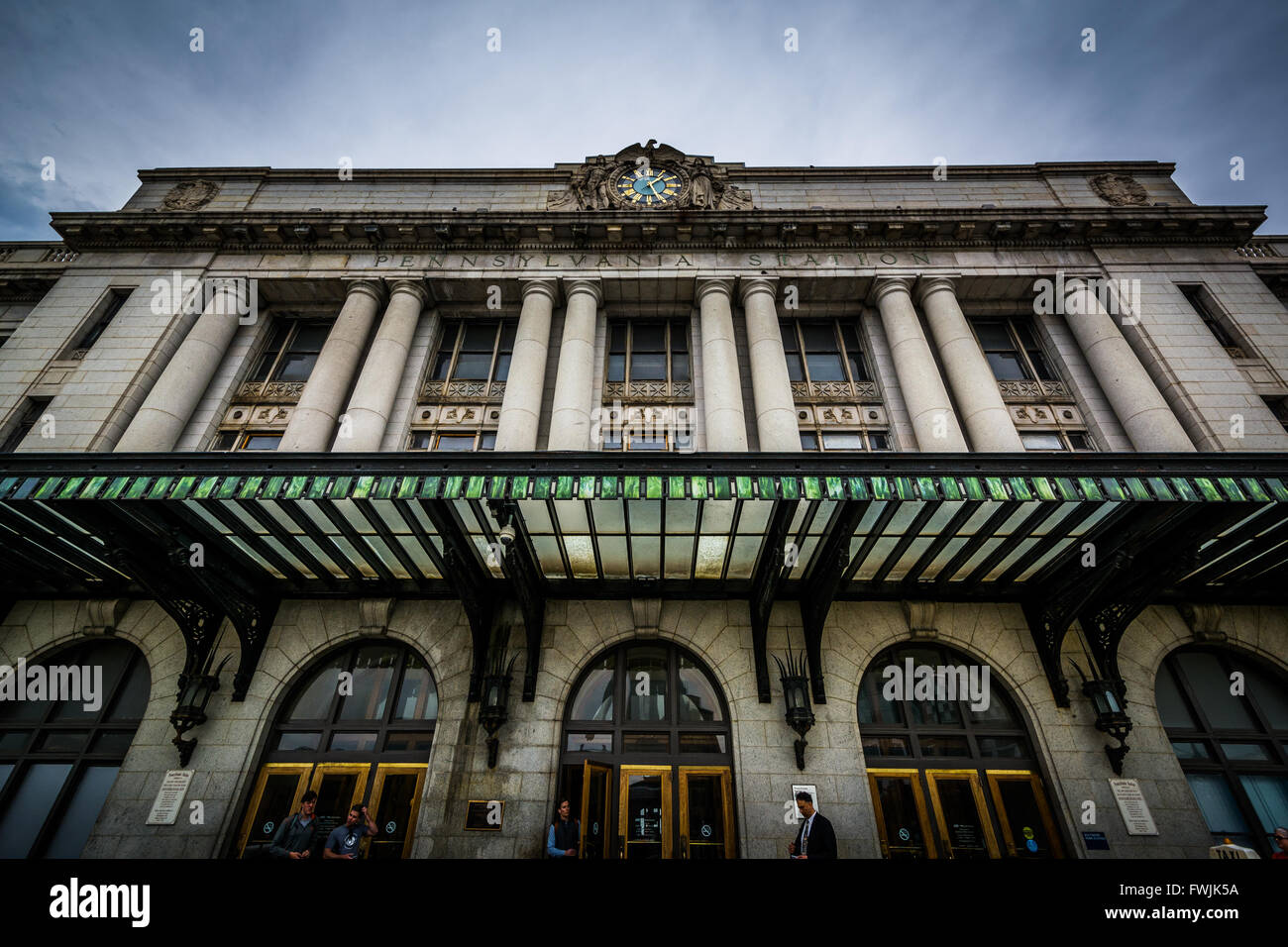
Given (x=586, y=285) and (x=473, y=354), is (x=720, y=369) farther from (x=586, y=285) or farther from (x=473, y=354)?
(x=473, y=354)

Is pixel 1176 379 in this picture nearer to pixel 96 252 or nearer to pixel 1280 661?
pixel 1280 661

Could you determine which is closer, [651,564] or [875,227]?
[651,564]

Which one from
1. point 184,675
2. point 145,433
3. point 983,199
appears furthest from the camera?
point 983,199

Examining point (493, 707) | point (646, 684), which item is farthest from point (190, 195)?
point (646, 684)

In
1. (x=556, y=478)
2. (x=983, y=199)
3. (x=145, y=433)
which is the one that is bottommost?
(x=556, y=478)

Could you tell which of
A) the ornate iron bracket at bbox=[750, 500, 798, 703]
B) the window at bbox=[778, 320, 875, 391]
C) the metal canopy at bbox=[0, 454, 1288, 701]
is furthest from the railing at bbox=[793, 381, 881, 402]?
the ornate iron bracket at bbox=[750, 500, 798, 703]

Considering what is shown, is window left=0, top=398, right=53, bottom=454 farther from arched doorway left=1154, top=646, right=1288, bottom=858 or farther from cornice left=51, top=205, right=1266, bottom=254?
arched doorway left=1154, top=646, right=1288, bottom=858

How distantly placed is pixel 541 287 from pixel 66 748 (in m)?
13.8

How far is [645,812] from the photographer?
9180 millimetres

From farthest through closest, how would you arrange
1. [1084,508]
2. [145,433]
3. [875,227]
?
1. [875,227]
2. [145,433]
3. [1084,508]

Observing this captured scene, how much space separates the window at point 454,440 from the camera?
13.3 metres

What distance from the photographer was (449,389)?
1416cm
